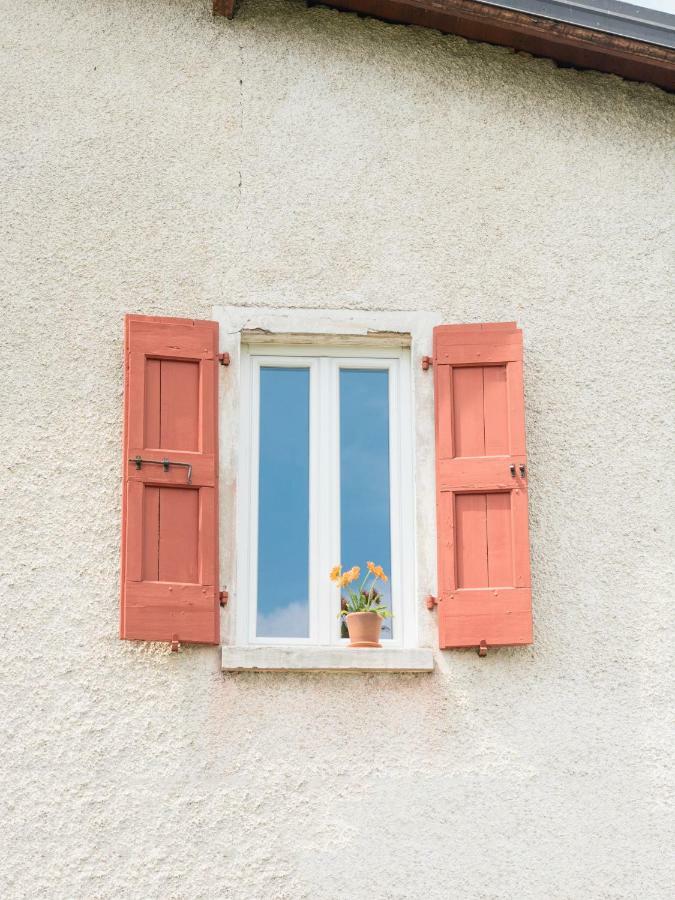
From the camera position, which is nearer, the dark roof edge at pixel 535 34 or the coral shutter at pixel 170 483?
the coral shutter at pixel 170 483

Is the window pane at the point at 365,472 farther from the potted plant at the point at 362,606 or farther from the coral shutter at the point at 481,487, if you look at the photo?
the coral shutter at the point at 481,487

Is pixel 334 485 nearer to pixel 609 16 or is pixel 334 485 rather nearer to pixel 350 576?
pixel 350 576

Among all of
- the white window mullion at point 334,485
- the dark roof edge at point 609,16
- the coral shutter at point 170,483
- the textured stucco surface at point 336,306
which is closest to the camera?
the textured stucco surface at point 336,306

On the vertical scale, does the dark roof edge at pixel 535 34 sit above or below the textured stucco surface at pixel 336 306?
above

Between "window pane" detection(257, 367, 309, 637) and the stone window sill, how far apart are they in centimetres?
33

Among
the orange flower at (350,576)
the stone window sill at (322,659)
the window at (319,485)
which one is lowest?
the stone window sill at (322,659)

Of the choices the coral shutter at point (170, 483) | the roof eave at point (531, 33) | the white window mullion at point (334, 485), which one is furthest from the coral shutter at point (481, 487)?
the roof eave at point (531, 33)

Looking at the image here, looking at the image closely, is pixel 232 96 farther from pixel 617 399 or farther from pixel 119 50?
pixel 617 399

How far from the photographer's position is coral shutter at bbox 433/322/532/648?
21.6 feet

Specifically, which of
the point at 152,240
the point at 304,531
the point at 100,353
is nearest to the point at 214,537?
the point at 304,531

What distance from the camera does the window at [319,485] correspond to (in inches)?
270

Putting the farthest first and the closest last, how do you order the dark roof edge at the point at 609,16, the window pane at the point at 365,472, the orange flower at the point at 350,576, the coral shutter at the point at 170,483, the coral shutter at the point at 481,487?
the dark roof edge at the point at 609,16, the window pane at the point at 365,472, the orange flower at the point at 350,576, the coral shutter at the point at 481,487, the coral shutter at the point at 170,483

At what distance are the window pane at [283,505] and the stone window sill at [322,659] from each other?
0.33 metres

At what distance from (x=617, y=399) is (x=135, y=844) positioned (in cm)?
307
